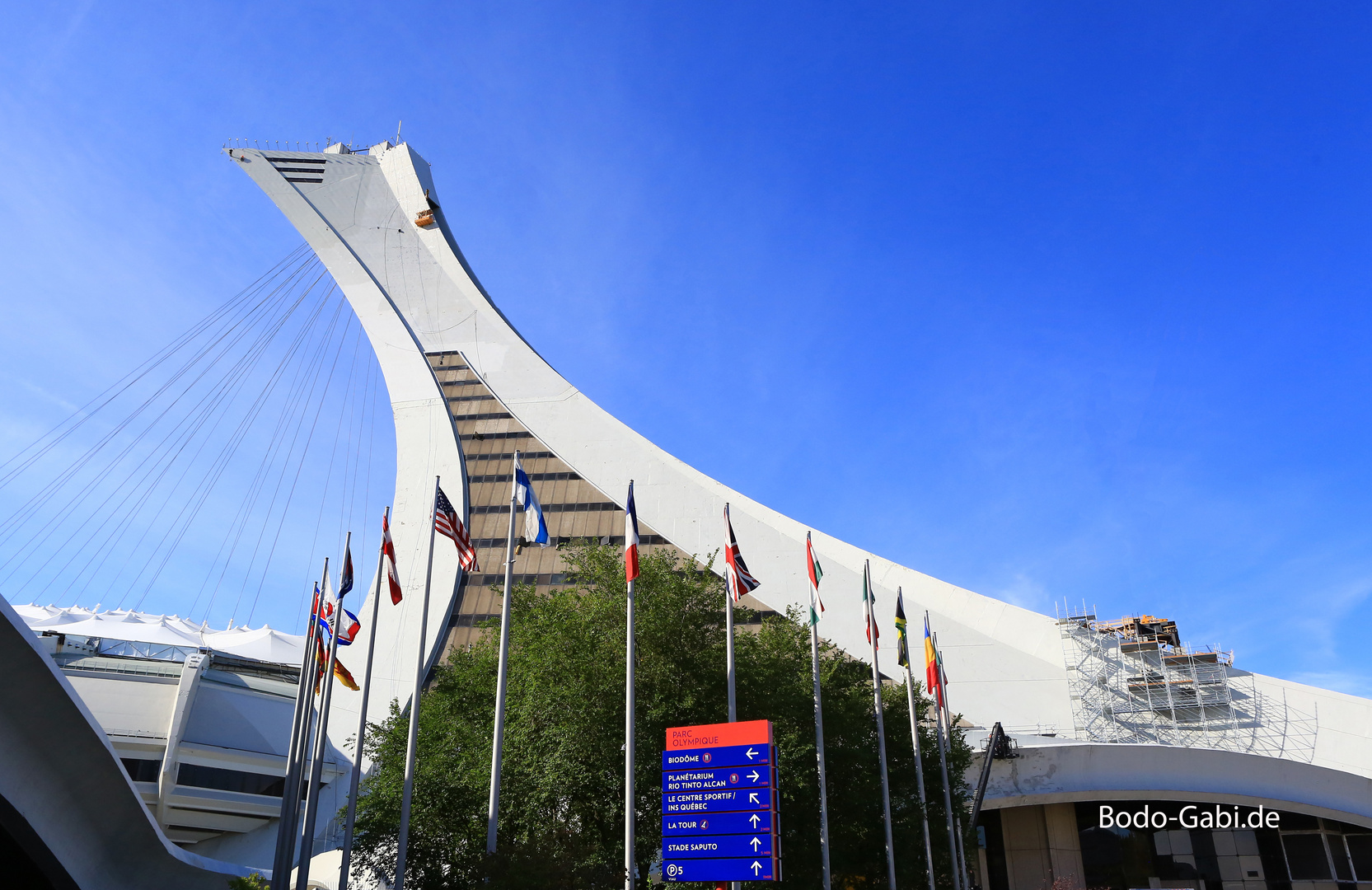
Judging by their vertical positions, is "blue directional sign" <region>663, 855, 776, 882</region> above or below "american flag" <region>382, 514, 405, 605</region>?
below

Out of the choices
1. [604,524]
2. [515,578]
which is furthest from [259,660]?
[604,524]

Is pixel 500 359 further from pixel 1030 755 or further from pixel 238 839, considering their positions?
pixel 1030 755

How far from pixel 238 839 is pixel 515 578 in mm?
17183

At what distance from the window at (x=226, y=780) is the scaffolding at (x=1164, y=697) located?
1493 inches

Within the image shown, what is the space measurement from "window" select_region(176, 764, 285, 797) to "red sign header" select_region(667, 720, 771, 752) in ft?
102

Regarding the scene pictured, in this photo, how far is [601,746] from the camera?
23.0 metres

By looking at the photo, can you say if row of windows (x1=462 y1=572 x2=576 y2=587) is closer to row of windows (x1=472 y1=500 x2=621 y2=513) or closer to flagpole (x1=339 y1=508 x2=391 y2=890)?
row of windows (x1=472 y1=500 x2=621 y2=513)

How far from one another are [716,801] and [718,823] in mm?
393

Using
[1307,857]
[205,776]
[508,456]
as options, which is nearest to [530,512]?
[205,776]

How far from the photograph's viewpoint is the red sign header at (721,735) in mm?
17234

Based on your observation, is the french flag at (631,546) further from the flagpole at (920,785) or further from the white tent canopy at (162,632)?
the white tent canopy at (162,632)

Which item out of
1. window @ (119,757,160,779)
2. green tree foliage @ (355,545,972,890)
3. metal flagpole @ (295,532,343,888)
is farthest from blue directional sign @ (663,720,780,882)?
window @ (119,757,160,779)

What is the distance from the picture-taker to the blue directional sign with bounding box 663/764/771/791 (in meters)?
16.9

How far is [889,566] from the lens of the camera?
51500 mm
